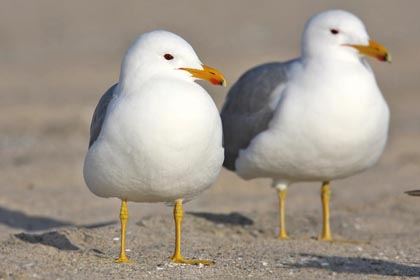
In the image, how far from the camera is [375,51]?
8812 millimetres

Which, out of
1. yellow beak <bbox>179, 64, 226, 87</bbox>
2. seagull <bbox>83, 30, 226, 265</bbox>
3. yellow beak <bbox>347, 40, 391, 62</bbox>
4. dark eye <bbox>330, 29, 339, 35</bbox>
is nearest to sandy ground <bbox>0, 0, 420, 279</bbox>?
seagull <bbox>83, 30, 226, 265</bbox>

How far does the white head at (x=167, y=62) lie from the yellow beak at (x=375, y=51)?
2.13 meters

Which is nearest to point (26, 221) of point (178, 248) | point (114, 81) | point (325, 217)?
point (325, 217)

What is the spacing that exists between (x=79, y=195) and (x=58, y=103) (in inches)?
248

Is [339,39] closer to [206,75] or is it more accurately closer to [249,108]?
[249,108]

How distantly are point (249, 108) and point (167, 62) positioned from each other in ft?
7.85

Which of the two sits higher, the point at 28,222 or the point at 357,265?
the point at 28,222

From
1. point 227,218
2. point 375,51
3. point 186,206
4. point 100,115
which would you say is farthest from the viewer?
point 186,206

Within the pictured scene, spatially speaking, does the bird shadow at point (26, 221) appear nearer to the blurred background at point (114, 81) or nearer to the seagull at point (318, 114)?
the blurred background at point (114, 81)

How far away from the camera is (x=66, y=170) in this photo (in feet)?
40.4

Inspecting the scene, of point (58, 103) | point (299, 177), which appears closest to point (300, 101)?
point (299, 177)

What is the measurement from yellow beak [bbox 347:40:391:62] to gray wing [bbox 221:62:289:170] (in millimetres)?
680

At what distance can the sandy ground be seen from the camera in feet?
23.5

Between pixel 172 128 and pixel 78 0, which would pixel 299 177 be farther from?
pixel 78 0
